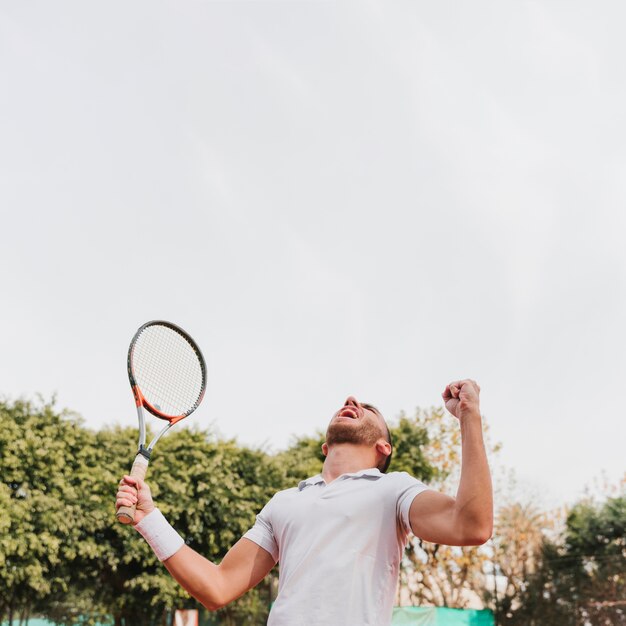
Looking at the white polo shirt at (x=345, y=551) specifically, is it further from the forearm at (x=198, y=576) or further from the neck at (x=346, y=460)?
the forearm at (x=198, y=576)

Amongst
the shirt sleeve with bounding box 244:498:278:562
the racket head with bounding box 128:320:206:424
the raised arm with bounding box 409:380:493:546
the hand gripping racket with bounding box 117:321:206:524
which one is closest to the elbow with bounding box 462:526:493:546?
the raised arm with bounding box 409:380:493:546

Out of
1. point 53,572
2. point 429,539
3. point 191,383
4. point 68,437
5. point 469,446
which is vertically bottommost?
point 429,539

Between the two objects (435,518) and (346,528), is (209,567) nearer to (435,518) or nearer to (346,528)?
(346,528)

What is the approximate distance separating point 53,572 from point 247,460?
6.19m

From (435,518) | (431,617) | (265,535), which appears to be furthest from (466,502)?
(431,617)

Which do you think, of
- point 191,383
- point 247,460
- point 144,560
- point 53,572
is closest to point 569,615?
point 247,460

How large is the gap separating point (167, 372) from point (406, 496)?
2.32 meters

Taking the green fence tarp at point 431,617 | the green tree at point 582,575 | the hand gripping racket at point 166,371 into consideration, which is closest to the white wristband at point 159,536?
the hand gripping racket at point 166,371

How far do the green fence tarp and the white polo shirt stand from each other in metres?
18.5

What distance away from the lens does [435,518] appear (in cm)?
239

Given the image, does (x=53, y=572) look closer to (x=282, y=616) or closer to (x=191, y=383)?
(x=191, y=383)

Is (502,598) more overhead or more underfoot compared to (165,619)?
more overhead

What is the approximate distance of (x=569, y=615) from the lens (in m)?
26.7

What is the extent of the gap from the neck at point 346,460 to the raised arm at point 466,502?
17.0 inches
